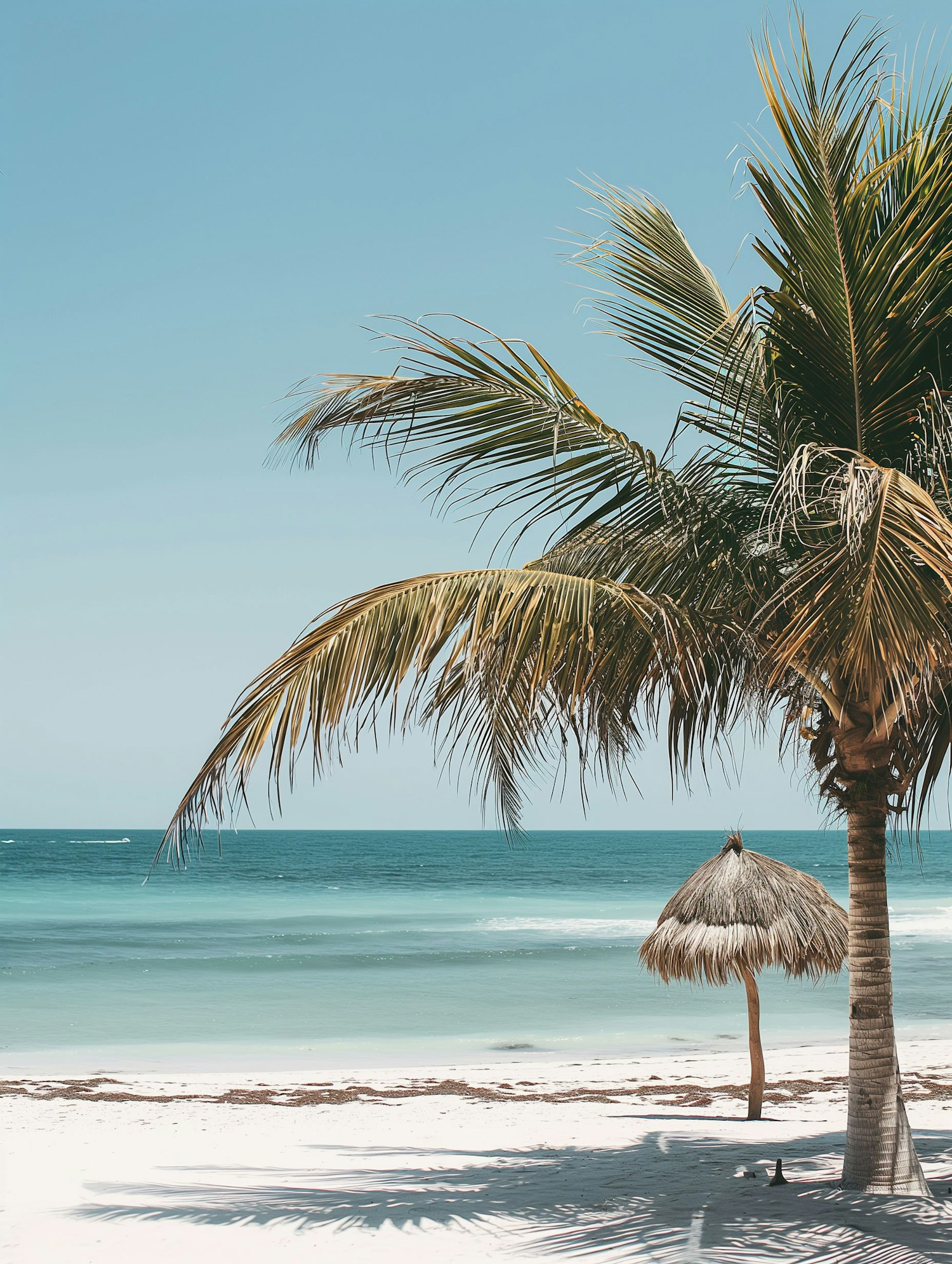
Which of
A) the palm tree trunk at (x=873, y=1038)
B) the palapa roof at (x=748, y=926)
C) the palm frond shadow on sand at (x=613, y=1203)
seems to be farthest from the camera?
the palapa roof at (x=748, y=926)

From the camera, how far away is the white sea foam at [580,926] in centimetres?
2816

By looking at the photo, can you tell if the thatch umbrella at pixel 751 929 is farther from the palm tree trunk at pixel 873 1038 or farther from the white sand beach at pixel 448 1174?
the palm tree trunk at pixel 873 1038

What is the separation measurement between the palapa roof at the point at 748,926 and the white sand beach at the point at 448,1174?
3.65ft

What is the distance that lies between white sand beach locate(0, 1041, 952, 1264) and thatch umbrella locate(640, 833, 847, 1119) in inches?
42.2

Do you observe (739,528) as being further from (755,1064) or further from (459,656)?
(755,1064)

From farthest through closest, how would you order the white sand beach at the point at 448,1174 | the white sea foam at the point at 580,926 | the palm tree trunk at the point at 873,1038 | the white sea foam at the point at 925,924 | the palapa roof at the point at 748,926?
the white sea foam at the point at 580,926 < the white sea foam at the point at 925,924 < the palapa roof at the point at 748,926 < the palm tree trunk at the point at 873,1038 < the white sand beach at the point at 448,1174

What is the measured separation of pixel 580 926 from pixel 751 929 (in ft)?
78.5

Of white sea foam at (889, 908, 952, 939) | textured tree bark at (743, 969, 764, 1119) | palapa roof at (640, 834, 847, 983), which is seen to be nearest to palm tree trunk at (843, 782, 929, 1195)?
palapa roof at (640, 834, 847, 983)

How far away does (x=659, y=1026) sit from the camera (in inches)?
595

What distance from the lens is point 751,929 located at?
8000 mm

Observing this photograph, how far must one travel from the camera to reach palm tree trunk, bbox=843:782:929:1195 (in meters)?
4.52

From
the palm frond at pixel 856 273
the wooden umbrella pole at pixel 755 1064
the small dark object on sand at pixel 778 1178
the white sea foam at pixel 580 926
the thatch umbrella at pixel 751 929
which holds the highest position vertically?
the palm frond at pixel 856 273

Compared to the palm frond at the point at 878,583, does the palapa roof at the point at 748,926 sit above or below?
below

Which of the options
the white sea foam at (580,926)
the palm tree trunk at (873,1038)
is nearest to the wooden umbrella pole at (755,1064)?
the palm tree trunk at (873,1038)
